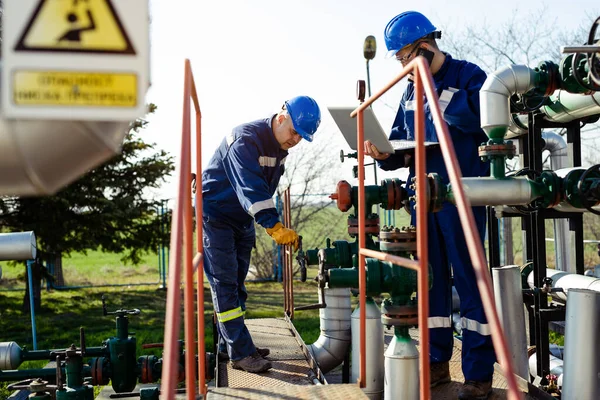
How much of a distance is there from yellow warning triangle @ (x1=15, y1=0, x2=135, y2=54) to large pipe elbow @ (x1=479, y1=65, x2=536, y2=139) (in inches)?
88.3

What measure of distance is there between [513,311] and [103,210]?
379 inches

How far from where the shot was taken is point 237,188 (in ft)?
14.0

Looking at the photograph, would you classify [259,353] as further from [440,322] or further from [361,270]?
[361,270]

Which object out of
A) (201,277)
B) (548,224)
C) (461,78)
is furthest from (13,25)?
(548,224)

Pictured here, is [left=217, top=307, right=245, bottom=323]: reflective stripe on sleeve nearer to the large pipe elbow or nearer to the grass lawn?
the large pipe elbow

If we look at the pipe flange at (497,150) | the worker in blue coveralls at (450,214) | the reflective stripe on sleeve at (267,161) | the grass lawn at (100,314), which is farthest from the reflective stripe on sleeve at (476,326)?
the grass lawn at (100,314)

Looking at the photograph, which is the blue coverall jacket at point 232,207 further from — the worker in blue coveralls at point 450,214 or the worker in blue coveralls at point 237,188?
the worker in blue coveralls at point 450,214

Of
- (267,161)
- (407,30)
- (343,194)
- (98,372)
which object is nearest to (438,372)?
(343,194)

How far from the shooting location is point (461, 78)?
3924 mm

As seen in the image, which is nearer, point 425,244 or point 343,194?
point 425,244

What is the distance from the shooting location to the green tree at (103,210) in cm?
1173

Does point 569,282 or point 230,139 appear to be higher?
point 230,139

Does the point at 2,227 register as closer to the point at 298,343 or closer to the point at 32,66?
the point at 298,343

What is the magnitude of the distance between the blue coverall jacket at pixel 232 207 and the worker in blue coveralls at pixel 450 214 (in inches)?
31.8
